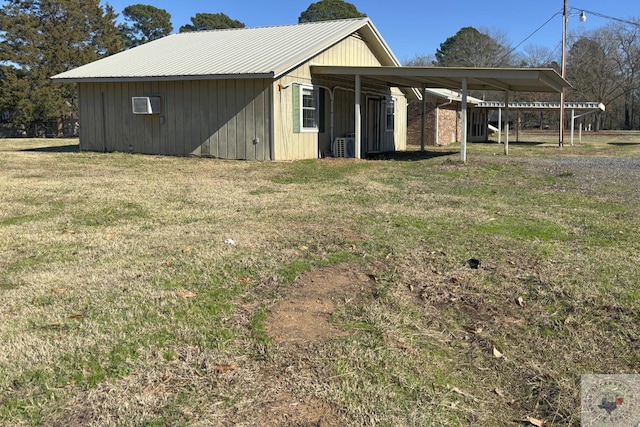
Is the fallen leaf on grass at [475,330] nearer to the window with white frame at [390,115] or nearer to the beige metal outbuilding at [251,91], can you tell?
the beige metal outbuilding at [251,91]

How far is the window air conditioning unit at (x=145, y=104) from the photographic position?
14.1 m

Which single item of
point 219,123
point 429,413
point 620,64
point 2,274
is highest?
point 620,64

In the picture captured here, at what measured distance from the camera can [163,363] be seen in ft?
8.94

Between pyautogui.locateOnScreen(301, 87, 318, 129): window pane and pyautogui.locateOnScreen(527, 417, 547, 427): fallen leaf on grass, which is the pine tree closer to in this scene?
pyautogui.locateOnScreen(301, 87, 318, 129): window pane

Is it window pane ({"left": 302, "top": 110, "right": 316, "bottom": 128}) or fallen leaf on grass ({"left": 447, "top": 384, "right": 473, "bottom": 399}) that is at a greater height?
window pane ({"left": 302, "top": 110, "right": 316, "bottom": 128})

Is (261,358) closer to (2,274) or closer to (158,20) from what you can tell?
(2,274)

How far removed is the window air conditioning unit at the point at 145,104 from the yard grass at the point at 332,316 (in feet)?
23.2

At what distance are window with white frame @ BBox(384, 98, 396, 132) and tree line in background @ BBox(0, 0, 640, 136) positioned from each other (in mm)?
8949

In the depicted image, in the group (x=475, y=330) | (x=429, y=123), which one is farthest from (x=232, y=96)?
(x=429, y=123)

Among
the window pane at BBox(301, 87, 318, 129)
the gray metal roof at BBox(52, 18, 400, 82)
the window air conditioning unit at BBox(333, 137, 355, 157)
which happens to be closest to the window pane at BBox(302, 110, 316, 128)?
the window pane at BBox(301, 87, 318, 129)

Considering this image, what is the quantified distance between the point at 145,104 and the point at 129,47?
5043cm

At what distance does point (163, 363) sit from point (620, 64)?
64916mm

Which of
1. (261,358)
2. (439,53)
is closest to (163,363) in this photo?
(261,358)

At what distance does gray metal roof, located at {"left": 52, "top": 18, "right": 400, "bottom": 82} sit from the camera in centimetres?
1319
